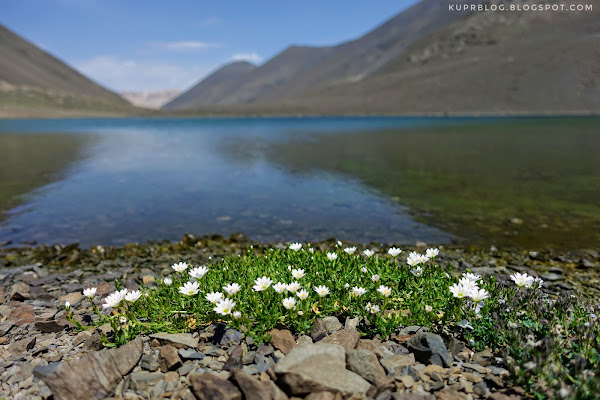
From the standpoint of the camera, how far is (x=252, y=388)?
3461mm

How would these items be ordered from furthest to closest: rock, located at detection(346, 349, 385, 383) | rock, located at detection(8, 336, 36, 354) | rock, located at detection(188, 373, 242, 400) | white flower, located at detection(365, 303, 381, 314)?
1. white flower, located at detection(365, 303, 381, 314)
2. rock, located at detection(8, 336, 36, 354)
3. rock, located at detection(346, 349, 385, 383)
4. rock, located at detection(188, 373, 242, 400)

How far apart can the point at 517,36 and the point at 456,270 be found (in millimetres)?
185474

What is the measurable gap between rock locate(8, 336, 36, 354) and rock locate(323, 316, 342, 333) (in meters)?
3.36

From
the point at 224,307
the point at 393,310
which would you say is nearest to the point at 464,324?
the point at 393,310

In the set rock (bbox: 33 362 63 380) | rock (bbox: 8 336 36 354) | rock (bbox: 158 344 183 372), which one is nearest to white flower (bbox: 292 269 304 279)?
rock (bbox: 158 344 183 372)

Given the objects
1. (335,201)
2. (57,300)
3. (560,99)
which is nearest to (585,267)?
(335,201)

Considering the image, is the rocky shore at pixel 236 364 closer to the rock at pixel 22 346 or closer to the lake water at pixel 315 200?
the rock at pixel 22 346

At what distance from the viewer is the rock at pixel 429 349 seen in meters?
4.02

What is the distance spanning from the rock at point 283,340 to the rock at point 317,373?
14.4 inches

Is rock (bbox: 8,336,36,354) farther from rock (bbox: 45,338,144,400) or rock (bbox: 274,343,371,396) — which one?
rock (bbox: 274,343,371,396)

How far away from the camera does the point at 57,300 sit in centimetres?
619

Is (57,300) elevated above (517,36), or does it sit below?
below

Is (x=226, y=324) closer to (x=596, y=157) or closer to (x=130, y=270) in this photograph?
(x=130, y=270)

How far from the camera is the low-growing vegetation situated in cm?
375
